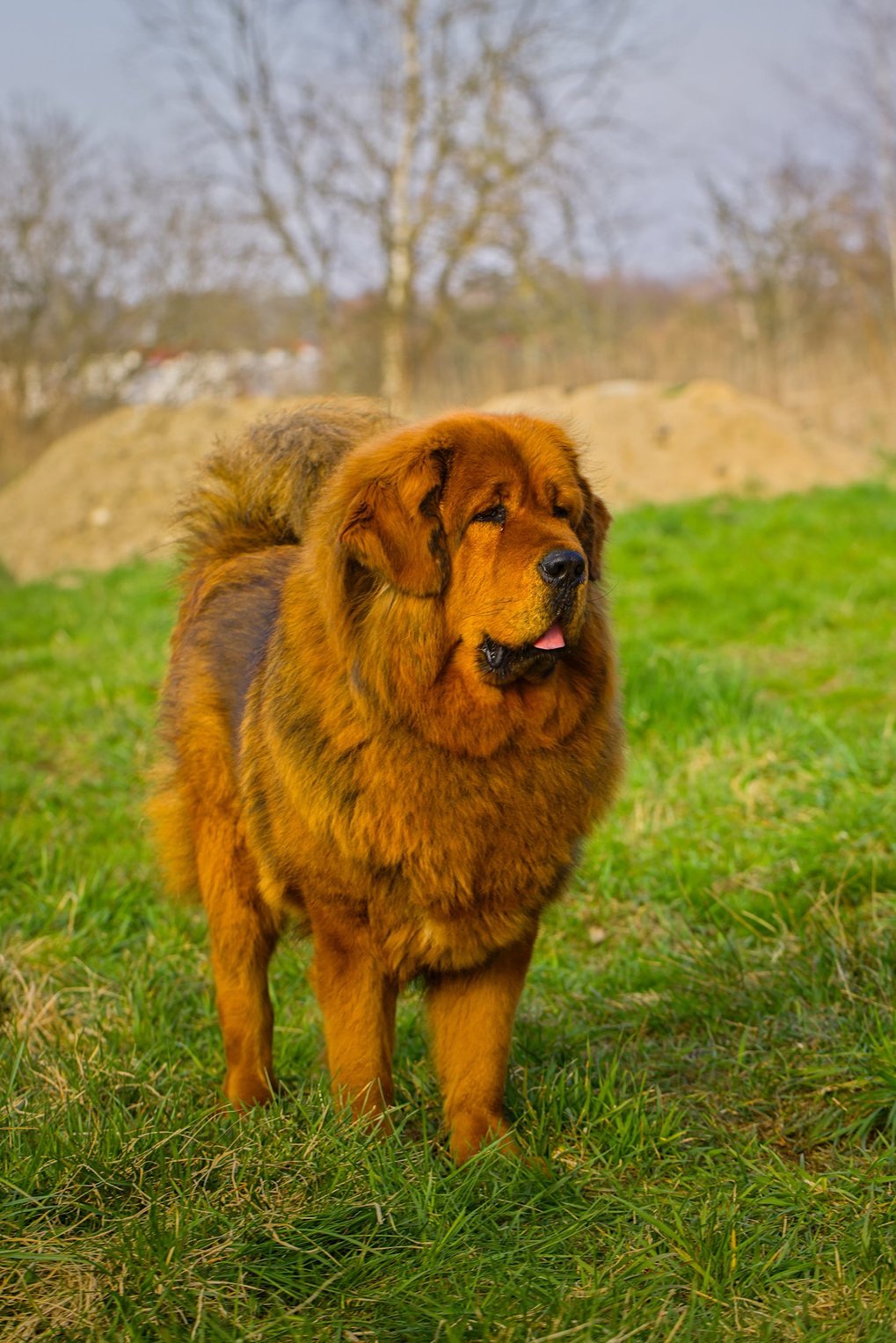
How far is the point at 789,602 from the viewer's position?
28.3 feet

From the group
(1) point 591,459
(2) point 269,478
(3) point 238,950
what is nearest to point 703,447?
(1) point 591,459

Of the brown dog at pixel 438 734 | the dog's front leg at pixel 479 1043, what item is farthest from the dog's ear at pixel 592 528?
the dog's front leg at pixel 479 1043

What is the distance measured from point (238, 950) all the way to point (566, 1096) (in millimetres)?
974

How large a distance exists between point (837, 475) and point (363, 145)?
1216 centimetres

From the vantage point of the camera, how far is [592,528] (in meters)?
3.03

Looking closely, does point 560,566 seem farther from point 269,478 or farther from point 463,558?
point 269,478

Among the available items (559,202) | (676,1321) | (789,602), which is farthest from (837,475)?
(676,1321)

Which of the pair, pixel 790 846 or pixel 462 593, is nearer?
pixel 462 593

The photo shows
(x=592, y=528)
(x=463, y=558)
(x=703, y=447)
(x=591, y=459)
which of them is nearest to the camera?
(x=463, y=558)

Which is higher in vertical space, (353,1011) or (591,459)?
(591,459)

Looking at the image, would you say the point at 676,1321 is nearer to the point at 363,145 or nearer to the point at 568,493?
the point at 568,493

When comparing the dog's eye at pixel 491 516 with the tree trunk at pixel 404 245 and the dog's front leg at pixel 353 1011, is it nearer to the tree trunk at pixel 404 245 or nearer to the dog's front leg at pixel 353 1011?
the dog's front leg at pixel 353 1011

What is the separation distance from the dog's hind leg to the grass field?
0.14m

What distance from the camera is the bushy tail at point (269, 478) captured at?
3432 mm
